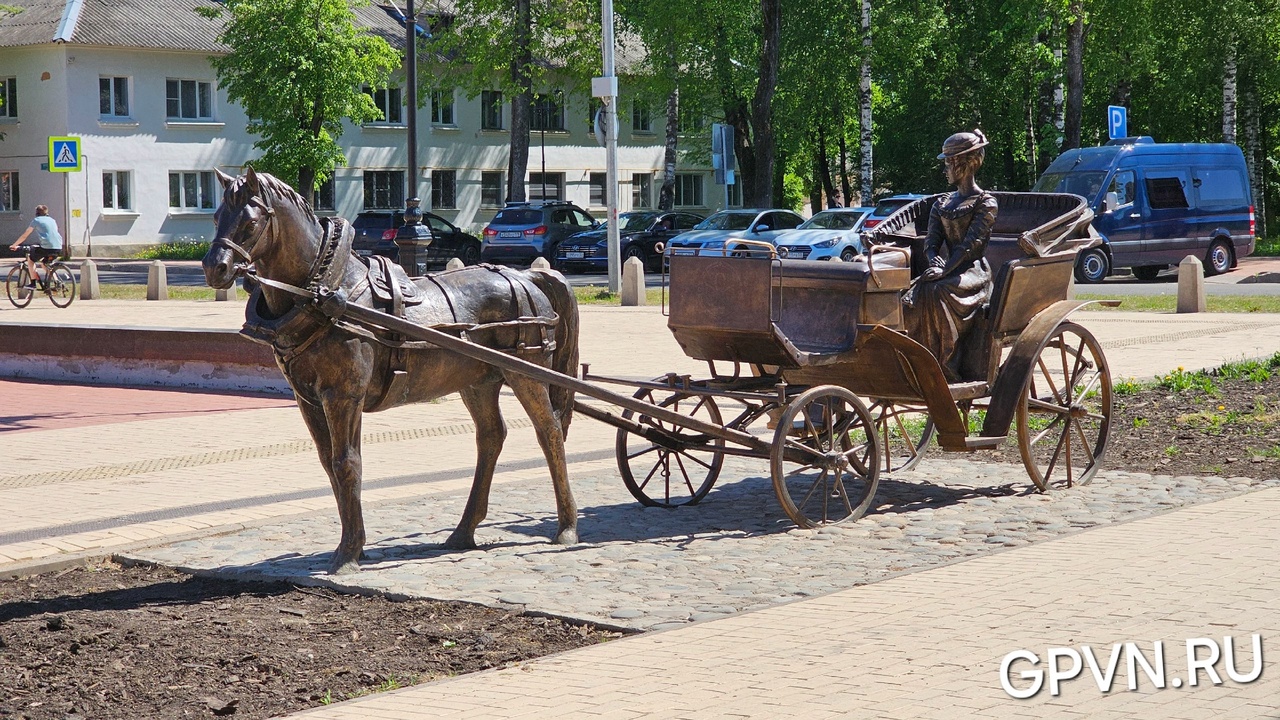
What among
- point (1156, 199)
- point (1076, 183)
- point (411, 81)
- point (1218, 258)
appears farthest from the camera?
point (1218, 258)

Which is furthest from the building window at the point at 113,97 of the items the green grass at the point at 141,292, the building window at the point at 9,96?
the green grass at the point at 141,292

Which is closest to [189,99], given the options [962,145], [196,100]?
[196,100]

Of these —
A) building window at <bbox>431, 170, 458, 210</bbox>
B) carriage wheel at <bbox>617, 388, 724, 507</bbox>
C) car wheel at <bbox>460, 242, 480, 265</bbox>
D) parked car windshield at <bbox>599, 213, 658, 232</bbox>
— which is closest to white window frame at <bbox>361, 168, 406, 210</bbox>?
building window at <bbox>431, 170, 458, 210</bbox>

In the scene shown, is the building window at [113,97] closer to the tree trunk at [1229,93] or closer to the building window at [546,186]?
the building window at [546,186]

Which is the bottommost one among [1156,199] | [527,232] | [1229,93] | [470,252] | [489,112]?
[470,252]

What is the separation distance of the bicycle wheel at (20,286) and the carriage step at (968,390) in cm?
2197

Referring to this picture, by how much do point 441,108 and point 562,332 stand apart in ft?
159

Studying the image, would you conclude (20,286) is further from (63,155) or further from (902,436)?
(902,436)

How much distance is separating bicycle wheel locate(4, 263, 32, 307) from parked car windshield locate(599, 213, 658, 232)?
51.4 ft

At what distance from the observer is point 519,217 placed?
39656mm

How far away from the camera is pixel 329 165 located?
4728 centimetres

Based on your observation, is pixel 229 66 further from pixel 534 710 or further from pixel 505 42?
pixel 534 710

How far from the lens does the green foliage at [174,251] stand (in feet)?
157

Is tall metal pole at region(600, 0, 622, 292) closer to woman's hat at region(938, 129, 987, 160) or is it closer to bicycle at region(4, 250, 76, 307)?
bicycle at region(4, 250, 76, 307)
